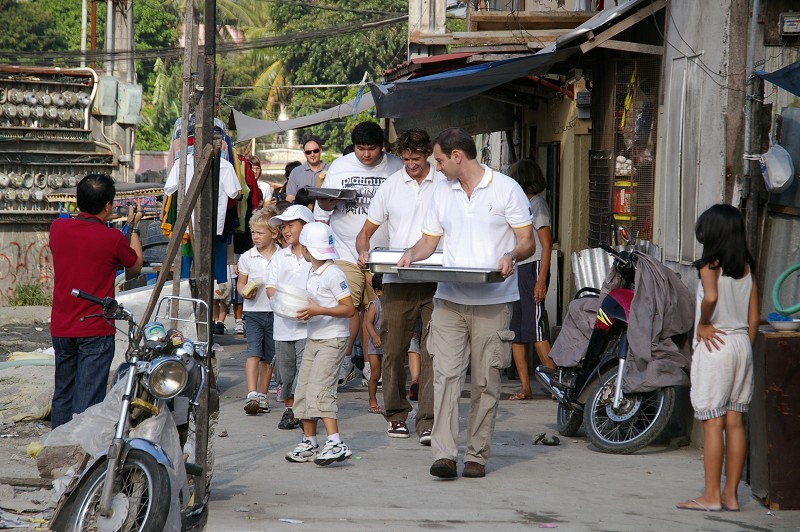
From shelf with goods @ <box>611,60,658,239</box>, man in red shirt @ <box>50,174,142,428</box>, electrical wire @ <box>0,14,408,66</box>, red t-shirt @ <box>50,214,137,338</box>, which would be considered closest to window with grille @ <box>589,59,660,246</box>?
shelf with goods @ <box>611,60,658,239</box>

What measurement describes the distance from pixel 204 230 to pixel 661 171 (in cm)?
452

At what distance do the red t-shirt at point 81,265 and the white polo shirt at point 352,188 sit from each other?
7.75 ft

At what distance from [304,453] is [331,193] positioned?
7.88 feet

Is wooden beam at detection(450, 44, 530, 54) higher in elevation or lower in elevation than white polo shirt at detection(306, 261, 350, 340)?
higher

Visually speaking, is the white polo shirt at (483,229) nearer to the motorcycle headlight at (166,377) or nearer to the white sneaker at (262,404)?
the motorcycle headlight at (166,377)

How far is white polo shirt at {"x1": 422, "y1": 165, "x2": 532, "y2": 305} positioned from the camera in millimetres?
6777

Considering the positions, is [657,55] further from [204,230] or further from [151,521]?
[151,521]

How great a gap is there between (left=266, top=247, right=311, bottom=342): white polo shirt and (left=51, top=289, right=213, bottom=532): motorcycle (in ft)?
6.40

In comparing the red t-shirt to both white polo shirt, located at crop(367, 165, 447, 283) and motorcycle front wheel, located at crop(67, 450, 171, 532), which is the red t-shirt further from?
motorcycle front wheel, located at crop(67, 450, 171, 532)

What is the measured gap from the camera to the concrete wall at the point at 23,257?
71.2 ft

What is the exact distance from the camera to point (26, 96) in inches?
872

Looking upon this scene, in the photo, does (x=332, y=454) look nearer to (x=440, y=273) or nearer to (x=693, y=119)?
(x=440, y=273)

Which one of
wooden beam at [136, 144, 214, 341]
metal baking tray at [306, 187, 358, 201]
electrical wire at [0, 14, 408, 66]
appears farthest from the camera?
electrical wire at [0, 14, 408, 66]

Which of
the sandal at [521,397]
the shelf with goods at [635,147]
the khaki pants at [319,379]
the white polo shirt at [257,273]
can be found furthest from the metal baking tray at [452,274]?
the sandal at [521,397]
